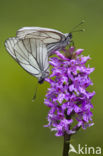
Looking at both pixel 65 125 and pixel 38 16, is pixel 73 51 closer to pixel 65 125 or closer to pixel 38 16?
pixel 65 125

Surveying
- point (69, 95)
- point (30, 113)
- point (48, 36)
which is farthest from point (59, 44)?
point (30, 113)

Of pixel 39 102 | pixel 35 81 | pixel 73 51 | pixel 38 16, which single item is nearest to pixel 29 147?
pixel 39 102

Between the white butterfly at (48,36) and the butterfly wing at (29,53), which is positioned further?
the butterfly wing at (29,53)

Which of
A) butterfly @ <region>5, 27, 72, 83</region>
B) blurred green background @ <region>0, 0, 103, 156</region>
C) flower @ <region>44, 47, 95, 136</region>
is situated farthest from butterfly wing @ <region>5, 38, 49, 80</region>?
blurred green background @ <region>0, 0, 103, 156</region>

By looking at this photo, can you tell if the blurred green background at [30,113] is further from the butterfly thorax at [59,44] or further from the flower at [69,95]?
the flower at [69,95]

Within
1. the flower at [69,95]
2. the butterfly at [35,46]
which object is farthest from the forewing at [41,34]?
the flower at [69,95]

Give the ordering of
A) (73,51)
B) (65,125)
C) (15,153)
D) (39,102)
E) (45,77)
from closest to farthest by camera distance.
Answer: (65,125) < (73,51) < (45,77) < (15,153) < (39,102)

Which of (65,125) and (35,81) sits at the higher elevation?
Result: (35,81)

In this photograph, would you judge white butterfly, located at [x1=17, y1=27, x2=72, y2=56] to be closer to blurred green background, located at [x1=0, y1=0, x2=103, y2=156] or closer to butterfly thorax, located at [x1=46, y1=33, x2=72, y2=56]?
butterfly thorax, located at [x1=46, y1=33, x2=72, y2=56]
